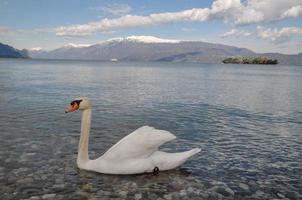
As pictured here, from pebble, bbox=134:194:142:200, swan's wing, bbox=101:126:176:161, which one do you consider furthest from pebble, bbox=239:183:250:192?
pebble, bbox=134:194:142:200

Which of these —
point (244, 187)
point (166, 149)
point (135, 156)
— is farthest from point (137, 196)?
point (166, 149)

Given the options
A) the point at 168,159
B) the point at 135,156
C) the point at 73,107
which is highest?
the point at 73,107

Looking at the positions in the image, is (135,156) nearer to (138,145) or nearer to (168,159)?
(138,145)

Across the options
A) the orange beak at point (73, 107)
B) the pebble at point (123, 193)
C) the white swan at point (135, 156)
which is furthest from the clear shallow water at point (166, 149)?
the orange beak at point (73, 107)

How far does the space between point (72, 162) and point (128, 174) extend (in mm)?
2413

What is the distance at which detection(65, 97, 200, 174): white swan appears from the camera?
1125cm

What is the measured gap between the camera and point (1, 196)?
973 centimetres

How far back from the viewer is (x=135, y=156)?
11.4 m

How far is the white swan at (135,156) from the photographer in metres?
11.2

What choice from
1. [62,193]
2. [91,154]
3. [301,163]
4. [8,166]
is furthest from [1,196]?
[301,163]

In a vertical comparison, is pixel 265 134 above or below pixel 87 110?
below

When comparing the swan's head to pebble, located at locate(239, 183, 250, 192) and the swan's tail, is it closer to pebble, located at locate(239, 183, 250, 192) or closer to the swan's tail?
the swan's tail

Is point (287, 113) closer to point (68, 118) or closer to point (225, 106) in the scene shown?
point (225, 106)

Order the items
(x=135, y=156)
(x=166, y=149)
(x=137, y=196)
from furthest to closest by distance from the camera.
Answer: (x=166, y=149), (x=135, y=156), (x=137, y=196)
